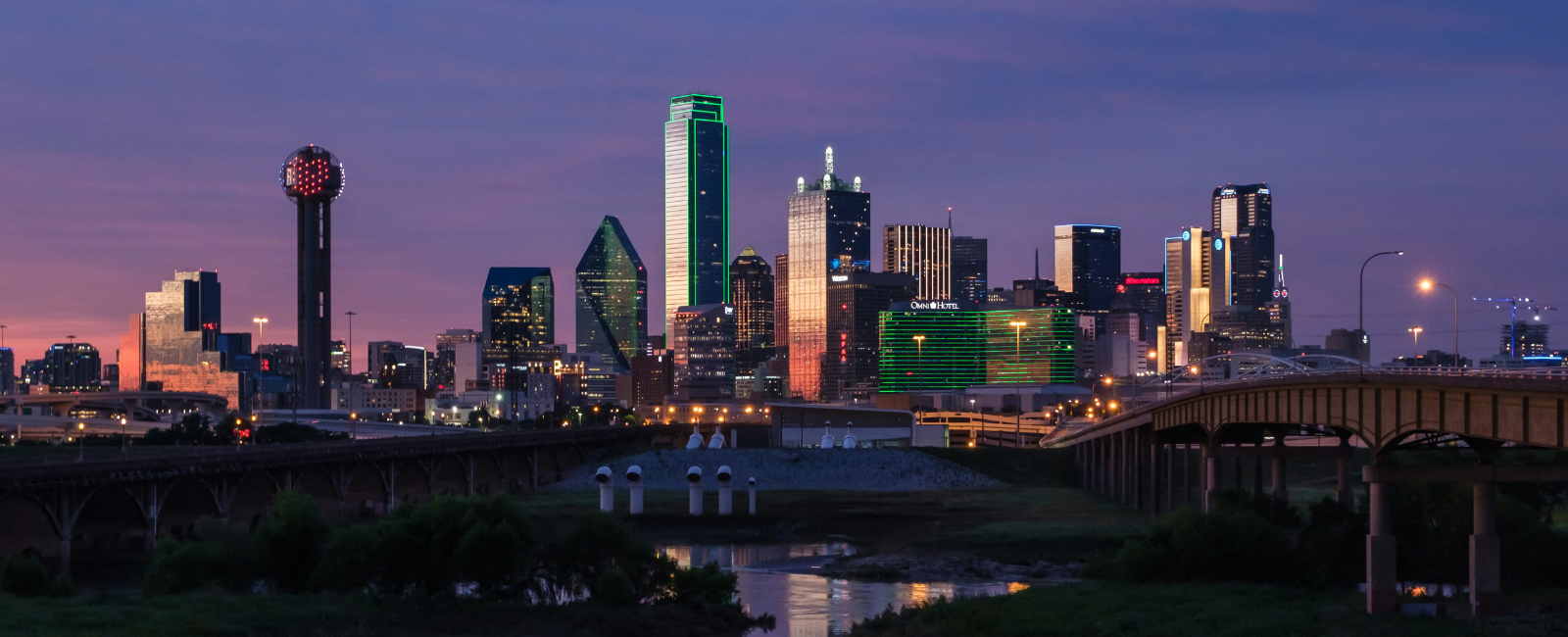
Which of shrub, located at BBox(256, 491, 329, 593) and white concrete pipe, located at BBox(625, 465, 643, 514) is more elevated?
shrub, located at BBox(256, 491, 329, 593)

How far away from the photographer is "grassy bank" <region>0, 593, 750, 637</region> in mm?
50125

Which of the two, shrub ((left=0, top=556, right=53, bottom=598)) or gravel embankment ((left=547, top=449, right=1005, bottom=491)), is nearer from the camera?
shrub ((left=0, top=556, right=53, bottom=598))

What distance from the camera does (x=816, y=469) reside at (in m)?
147

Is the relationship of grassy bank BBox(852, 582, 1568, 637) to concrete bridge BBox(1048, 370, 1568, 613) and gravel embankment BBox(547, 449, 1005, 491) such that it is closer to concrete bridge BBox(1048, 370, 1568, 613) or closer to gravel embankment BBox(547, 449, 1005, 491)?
concrete bridge BBox(1048, 370, 1568, 613)

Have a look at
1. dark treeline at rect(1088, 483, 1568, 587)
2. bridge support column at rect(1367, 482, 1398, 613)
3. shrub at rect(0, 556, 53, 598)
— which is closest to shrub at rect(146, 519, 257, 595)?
shrub at rect(0, 556, 53, 598)

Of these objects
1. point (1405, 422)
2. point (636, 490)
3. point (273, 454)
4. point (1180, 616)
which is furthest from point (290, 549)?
point (636, 490)

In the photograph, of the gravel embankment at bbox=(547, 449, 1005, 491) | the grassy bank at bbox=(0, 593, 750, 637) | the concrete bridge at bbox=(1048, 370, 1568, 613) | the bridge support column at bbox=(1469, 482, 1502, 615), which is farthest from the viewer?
the gravel embankment at bbox=(547, 449, 1005, 491)

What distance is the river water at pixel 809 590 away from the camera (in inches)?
2680

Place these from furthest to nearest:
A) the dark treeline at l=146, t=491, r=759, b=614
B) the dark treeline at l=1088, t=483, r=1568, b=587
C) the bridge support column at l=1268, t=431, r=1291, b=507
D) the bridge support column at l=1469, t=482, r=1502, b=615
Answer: the bridge support column at l=1268, t=431, r=1291, b=507
the dark treeline at l=1088, t=483, r=1568, b=587
the dark treeline at l=146, t=491, r=759, b=614
the bridge support column at l=1469, t=482, r=1502, b=615

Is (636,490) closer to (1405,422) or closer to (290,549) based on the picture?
(290,549)

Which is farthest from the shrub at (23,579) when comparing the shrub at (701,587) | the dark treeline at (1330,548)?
the dark treeline at (1330,548)

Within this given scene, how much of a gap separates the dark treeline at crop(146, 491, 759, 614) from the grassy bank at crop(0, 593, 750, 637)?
4.75 feet

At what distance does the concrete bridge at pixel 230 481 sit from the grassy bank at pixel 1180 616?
43786 millimetres

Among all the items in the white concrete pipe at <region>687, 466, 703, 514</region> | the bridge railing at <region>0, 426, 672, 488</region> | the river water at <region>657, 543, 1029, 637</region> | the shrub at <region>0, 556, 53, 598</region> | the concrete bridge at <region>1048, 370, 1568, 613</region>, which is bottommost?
the river water at <region>657, 543, 1029, 637</region>
